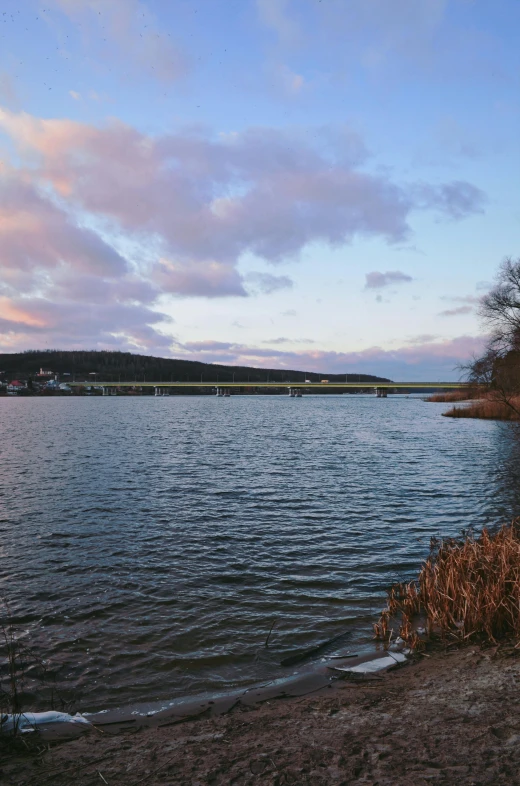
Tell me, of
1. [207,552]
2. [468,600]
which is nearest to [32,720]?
[468,600]

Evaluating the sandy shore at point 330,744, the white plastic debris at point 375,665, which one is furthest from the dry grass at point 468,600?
the sandy shore at point 330,744

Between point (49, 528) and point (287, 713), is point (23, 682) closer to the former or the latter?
point (287, 713)

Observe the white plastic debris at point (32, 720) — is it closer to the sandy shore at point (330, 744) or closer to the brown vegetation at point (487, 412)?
the sandy shore at point (330, 744)

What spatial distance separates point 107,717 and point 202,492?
65.5 feet

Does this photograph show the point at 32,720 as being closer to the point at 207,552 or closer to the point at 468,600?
the point at 468,600

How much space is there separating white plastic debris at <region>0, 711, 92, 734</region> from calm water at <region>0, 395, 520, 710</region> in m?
0.73

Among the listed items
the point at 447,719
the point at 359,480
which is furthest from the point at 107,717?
the point at 359,480

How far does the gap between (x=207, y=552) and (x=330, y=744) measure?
11.6 metres

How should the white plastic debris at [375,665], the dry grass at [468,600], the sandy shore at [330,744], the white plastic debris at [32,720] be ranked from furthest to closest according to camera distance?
the dry grass at [468,600] → the white plastic debris at [375,665] → the white plastic debris at [32,720] → the sandy shore at [330,744]

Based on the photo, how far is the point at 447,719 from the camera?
6.65 meters

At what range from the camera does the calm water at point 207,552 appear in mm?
10531

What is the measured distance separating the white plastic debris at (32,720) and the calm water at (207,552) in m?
0.73

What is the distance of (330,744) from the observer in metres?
6.20

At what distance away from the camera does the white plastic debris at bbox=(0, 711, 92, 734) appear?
7219 millimetres
